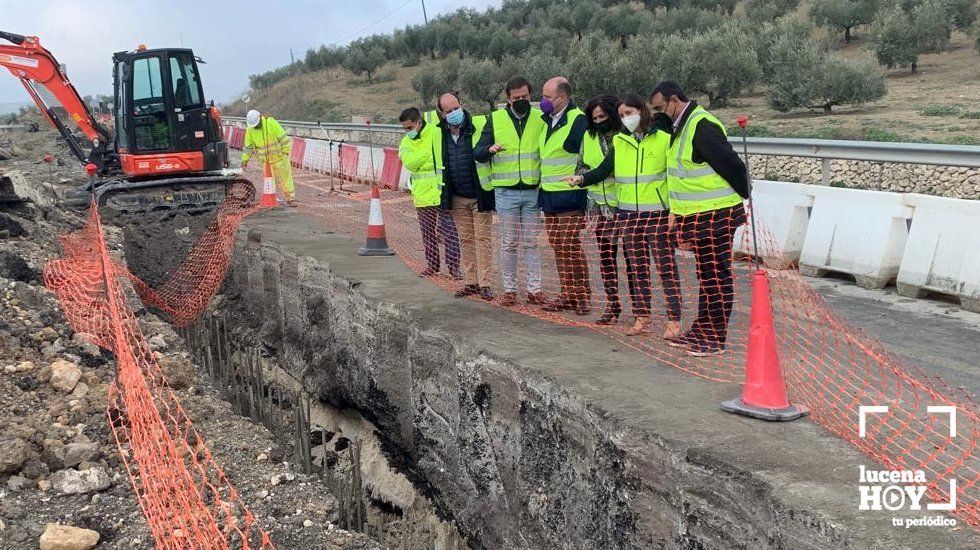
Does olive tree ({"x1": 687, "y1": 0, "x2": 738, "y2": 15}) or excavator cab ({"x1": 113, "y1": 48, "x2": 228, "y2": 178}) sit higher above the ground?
olive tree ({"x1": 687, "y1": 0, "x2": 738, "y2": 15})

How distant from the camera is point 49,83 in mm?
16344

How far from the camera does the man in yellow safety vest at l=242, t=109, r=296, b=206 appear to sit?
47.5ft

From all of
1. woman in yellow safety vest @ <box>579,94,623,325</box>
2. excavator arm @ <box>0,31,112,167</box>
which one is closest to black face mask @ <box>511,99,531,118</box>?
woman in yellow safety vest @ <box>579,94,623,325</box>

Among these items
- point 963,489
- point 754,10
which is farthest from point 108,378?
point 754,10

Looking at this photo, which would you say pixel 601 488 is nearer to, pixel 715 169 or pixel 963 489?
pixel 963 489

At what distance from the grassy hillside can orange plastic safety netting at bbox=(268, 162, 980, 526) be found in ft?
41.7

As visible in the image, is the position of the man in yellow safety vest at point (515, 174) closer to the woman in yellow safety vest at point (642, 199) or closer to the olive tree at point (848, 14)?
the woman in yellow safety vest at point (642, 199)

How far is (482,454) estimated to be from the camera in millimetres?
5648

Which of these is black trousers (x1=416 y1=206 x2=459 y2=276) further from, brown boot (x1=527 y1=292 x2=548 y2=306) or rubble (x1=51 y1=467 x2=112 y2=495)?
rubble (x1=51 y1=467 x2=112 y2=495)

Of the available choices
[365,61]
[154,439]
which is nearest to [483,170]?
[154,439]

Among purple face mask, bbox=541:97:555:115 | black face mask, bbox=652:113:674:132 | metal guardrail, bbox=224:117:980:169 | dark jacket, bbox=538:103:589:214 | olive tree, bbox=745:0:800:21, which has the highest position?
olive tree, bbox=745:0:800:21

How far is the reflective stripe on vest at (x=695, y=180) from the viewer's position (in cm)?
537

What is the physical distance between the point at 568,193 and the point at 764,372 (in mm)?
2557

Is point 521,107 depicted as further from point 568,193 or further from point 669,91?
point 669,91
